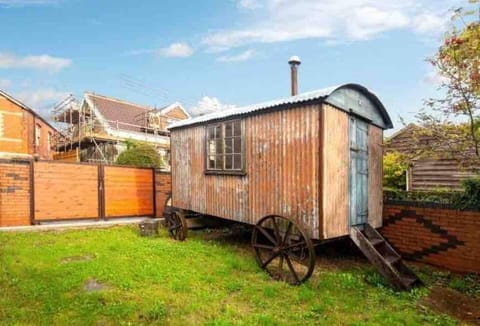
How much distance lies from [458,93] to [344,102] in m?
2.04

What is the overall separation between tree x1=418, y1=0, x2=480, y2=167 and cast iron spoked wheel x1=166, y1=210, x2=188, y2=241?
21.0 feet

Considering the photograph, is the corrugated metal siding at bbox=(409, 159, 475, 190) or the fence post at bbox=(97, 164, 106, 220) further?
the corrugated metal siding at bbox=(409, 159, 475, 190)

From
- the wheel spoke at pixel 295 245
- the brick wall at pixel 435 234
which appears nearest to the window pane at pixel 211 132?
the wheel spoke at pixel 295 245

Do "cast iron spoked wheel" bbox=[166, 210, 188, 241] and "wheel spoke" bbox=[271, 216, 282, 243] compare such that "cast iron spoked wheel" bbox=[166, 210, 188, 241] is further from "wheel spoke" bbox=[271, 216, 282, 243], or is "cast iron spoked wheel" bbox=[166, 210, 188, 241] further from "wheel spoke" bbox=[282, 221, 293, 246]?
"wheel spoke" bbox=[282, 221, 293, 246]

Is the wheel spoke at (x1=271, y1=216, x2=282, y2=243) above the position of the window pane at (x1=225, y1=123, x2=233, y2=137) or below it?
below

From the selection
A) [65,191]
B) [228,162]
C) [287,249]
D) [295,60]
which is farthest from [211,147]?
[65,191]

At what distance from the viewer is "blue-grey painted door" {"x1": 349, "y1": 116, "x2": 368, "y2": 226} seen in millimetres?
6355

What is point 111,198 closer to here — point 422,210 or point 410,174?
point 422,210

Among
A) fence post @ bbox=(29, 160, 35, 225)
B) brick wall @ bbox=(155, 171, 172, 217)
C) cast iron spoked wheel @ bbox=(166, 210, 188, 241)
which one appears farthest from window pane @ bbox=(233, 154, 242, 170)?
fence post @ bbox=(29, 160, 35, 225)

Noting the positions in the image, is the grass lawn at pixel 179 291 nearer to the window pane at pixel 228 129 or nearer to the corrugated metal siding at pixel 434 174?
the window pane at pixel 228 129

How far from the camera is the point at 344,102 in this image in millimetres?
6047

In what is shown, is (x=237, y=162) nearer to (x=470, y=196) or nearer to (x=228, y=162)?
(x=228, y=162)

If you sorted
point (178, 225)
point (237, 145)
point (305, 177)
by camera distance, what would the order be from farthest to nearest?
point (178, 225)
point (237, 145)
point (305, 177)

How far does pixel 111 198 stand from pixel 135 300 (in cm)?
815
